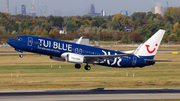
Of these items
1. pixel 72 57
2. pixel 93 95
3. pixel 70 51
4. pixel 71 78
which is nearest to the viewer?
pixel 72 57

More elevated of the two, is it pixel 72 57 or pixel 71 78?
pixel 72 57

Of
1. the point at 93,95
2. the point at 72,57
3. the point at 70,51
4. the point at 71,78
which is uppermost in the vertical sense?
the point at 70,51

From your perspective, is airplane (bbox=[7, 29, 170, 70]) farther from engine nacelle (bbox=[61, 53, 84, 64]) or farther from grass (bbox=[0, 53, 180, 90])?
grass (bbox=[0, 53, 180, 90])

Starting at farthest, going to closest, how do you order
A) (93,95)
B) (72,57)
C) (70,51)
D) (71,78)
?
(71,78) → (93,95) → (70,51) → (72,57)

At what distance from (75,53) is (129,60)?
17.4 metres

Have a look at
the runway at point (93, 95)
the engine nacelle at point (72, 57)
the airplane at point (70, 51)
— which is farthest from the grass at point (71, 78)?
the engine nacelle at point (72, 57)

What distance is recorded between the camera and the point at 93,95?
220ft

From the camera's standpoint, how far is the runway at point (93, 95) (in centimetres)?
6309

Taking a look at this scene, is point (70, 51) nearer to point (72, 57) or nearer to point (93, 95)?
point (72, 57)

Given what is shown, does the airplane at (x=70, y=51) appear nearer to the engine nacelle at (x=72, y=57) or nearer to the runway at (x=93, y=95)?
the engine nacelle at (x=72, y=57)

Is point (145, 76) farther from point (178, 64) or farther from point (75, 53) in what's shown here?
point (75, 53)

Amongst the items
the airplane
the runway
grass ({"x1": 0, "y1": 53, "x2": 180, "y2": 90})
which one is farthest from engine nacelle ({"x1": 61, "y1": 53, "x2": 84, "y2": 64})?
grass ({"x1": 0, "y1": 53, "x2": 180, "y2": 90})

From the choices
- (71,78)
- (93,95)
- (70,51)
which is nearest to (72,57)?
(70,51)

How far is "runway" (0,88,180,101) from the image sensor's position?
63.1m
